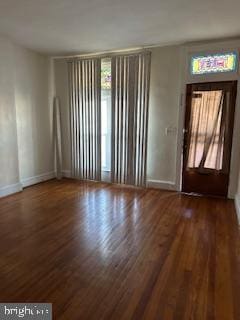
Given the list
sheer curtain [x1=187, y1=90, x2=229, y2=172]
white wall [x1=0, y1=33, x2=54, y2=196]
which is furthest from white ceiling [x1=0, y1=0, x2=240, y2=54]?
sheer curtain [x1=187, y1=90, x2=229, y2=172]

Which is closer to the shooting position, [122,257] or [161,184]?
[122,257]

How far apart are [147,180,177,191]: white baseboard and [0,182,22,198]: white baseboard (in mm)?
2527

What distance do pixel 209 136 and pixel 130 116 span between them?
1.52 m

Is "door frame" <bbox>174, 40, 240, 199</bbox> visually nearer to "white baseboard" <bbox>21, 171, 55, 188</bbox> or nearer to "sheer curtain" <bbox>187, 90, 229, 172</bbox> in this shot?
"sheer curtain" <bbox>187, 90, 229, 172</bbox>

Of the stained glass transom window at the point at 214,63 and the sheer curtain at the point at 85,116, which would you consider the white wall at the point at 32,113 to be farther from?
the stained glass transom window at the point at 214,63

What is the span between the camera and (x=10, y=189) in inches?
168

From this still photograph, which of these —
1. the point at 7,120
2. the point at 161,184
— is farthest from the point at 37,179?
the point at 161,184

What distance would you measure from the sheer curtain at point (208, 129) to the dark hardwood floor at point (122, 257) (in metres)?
0.72

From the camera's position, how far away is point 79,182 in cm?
514

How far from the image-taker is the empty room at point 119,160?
75.4 inches

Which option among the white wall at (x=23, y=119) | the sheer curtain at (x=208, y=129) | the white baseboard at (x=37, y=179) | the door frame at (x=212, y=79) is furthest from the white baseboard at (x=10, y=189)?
the sheer curtain at (x=208, y=129)

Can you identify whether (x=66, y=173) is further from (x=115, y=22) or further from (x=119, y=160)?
(x=115, y=22)

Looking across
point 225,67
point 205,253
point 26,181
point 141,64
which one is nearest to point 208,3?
point 225,67

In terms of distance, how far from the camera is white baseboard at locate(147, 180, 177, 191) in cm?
454
